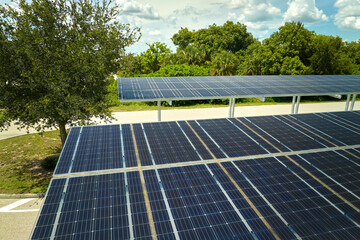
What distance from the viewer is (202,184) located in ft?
28.3

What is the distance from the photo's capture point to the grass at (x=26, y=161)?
51.2 feet

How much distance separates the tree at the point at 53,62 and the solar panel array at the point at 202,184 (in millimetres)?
3200

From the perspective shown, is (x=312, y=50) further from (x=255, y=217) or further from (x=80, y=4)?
(x=255, y=217)

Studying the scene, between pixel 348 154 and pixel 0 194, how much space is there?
1993 centimetres

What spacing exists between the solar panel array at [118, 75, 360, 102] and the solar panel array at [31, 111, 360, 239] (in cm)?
499

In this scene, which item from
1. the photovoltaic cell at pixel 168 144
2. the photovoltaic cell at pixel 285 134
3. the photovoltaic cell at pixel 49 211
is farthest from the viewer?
the photovoltaic cell at pixel 285 134

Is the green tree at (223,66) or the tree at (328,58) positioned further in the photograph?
the tree at (328,58)

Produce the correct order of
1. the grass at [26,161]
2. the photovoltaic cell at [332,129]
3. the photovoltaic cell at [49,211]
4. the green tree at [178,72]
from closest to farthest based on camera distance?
the photovoltaic cell at [49,211]
the photovoltaic cell at [332,129]
the grass at [26,161]
the green tree at [178,72]

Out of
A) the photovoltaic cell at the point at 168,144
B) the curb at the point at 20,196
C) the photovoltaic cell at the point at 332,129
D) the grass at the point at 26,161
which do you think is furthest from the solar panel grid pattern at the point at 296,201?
the grass at the point at 26,161

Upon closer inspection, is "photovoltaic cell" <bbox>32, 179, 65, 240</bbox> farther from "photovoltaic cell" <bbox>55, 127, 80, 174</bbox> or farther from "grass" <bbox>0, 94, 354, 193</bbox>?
"grass" <bbox>0, 94, 354, 193</bbox>

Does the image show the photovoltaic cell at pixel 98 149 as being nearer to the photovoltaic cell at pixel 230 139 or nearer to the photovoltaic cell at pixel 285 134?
the photovoltaic cell at pixel 230 139

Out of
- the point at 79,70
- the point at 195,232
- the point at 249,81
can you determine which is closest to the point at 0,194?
the point at 79,70

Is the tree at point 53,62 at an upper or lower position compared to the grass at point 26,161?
upper

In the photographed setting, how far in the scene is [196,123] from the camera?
45.3 ft
